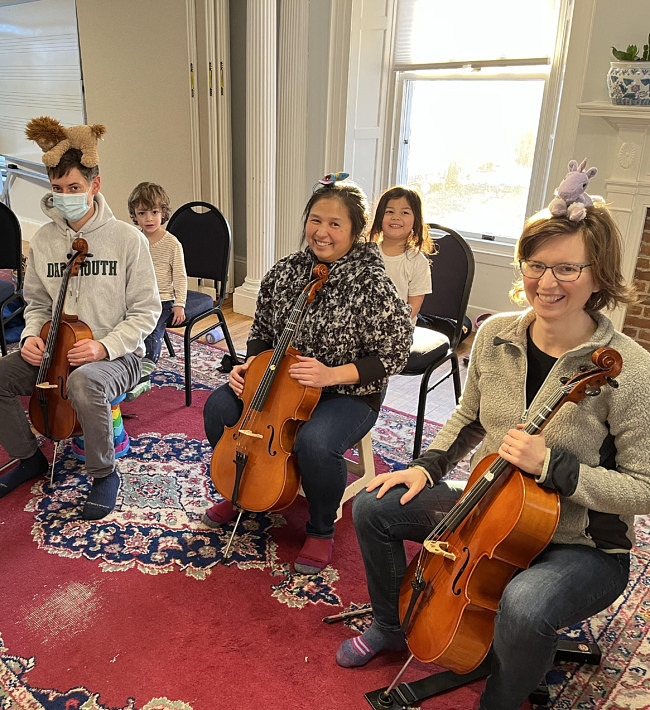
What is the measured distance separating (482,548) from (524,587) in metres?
0.10

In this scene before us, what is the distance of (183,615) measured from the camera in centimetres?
161

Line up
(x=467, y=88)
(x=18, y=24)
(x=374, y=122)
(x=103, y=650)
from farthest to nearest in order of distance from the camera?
1. (x=18, y=24)
2. (x=374, y=122)
3. (x=467, y=88)
4. (x=103, y=650)

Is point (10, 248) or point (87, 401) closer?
point (87, 401)

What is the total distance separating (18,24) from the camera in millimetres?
5914

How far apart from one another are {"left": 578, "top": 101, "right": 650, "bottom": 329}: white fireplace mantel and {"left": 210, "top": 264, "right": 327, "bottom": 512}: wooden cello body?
1.97 meters

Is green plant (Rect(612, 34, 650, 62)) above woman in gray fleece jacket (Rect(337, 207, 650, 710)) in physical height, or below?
above

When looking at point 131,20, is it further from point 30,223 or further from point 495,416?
point 495,416

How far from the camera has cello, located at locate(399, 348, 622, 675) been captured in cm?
110

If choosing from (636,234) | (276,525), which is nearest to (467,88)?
(636,234)

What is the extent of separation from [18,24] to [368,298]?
235 inches

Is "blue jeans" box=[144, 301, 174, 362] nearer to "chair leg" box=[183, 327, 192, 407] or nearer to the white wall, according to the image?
"chair leg" box=[183, 327, 192, 407]

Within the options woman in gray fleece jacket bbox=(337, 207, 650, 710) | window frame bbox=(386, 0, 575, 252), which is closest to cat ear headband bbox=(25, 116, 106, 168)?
woman in gray fleece jacket bbox=(337, 207, 650, 710)

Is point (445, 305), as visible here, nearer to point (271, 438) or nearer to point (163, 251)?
point (271, 438)

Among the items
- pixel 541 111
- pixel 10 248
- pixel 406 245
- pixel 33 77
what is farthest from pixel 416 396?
pixel 33 77
